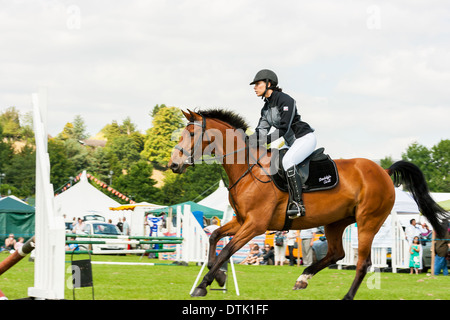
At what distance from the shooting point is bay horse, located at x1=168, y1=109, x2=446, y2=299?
298 inches

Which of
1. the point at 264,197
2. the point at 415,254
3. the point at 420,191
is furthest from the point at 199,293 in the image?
the point at 415,254

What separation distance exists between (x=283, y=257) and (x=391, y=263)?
149 inches

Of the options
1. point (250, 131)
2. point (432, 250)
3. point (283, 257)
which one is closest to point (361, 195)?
point (250, 131)

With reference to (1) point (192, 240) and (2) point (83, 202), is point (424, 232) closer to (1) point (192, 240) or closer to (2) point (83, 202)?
(1) point (192, 240)

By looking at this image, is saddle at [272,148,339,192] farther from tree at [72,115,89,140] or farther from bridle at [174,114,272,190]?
tree at [72,115,89,140]

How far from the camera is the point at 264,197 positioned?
7.68 meters

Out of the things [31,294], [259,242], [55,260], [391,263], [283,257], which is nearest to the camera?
[55,260]

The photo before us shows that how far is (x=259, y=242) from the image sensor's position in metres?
22.3

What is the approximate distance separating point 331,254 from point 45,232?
14.3ft

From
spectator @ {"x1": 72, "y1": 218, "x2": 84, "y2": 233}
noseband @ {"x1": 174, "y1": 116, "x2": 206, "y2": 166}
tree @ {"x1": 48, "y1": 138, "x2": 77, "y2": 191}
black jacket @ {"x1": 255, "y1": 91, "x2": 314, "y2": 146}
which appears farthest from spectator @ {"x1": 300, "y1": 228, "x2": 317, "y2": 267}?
tree @ {"x1": 48, "y1": 138, "x2": 77, "y2": 191}

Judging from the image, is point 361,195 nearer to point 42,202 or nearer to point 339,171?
point 339,171

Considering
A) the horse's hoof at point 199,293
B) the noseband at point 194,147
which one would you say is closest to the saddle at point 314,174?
the noseband at point 194,147

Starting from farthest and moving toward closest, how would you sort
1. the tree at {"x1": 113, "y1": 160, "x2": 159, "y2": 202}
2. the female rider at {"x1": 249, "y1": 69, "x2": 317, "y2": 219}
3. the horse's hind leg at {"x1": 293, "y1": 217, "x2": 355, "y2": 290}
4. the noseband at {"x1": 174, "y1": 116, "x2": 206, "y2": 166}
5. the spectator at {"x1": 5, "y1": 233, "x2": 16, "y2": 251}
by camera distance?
the tree at {"x1": 113, "y1": 160, "x2": 159, "y2": 202}, the spectator at {"x1": 5, "y1": 233, "x2": 16, "y2": 251}, the horse's hind leg at {"x1": 293, "y1": 217, "x2": 355, "y2": 290}, the female rider at {"x1": 249, "y1": 69, "x2": 317, "y2": 219}, the noseband at {"x1": 174, "y1": 116, "x2": 206, "y2": 166}

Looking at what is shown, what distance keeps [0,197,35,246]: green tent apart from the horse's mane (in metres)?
23.1
